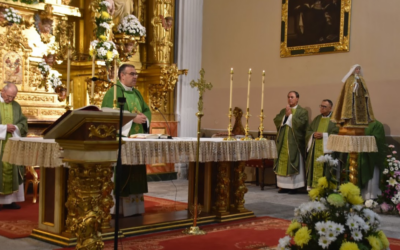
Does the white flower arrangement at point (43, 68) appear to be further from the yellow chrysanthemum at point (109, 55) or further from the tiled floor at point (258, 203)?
the tiled floor at point (258, 203)

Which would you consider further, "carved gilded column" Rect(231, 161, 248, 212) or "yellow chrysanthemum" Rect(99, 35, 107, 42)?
"yellow chrysanthemum" Rect(99, 35, 107, 42)

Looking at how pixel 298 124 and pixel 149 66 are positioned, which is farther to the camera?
pixel 149 66

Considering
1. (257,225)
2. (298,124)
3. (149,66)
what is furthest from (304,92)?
(257,225)

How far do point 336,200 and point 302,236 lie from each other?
319mm

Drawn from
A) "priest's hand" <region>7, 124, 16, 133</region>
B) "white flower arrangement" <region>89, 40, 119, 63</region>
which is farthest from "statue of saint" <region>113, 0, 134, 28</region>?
"priest's hand" <region>7, 124, 16, 133</region>

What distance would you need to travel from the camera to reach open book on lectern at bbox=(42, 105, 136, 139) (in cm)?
370

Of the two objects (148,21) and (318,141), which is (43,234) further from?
(148,21)

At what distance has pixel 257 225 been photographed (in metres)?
6.58

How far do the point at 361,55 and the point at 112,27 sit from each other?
16.2 feet

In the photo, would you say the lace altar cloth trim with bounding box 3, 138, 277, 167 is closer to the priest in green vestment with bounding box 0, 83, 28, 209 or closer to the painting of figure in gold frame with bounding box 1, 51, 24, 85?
the priest in green vestment with bounding box 0, 83, 28, 209

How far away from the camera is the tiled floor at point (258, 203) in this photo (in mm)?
5375

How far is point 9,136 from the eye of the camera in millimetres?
7441

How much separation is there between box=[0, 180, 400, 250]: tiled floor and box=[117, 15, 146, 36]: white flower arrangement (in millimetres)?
3190

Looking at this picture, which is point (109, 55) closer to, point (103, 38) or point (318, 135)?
point (103, 38)
